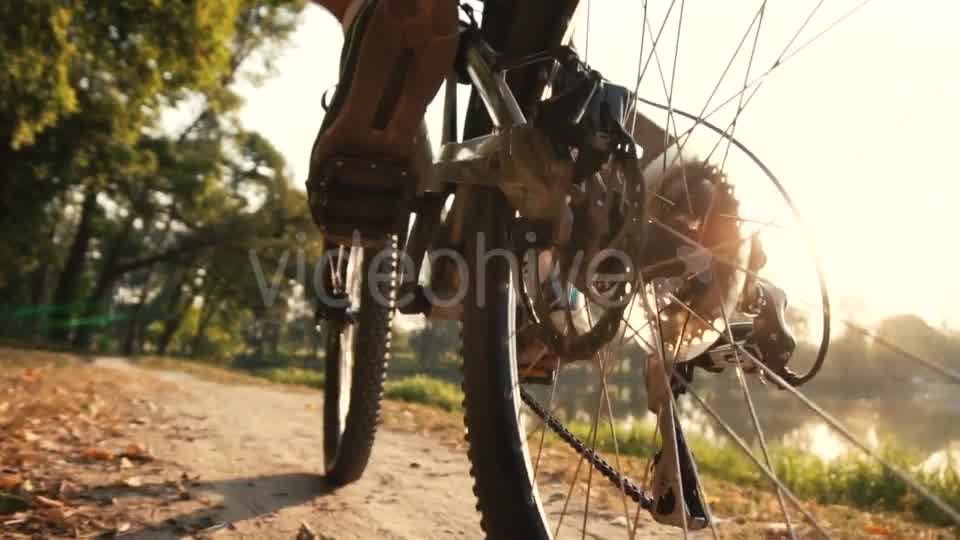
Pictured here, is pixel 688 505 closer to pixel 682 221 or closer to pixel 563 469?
pixel 682 221

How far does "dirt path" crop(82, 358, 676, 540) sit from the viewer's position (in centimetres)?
217

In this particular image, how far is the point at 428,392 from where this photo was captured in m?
7.00

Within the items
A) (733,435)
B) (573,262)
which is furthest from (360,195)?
(733,435)

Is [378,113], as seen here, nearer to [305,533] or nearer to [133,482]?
[305,533]

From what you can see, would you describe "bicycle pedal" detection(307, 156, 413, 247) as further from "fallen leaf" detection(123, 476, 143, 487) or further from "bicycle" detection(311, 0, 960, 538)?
"fallen leaf" detection(123, 476, 143, 487)

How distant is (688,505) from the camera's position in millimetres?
1282

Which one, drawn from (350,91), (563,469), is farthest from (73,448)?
(350,91)

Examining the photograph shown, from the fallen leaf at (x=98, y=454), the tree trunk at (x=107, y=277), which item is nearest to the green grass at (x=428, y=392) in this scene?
the fallen leaf at (x=98, y=454)

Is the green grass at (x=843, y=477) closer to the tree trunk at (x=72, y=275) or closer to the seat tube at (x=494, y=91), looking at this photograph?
the seat tube at (x=494, y=91)

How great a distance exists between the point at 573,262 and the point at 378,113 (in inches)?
23.2

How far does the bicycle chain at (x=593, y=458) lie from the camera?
1518 mm

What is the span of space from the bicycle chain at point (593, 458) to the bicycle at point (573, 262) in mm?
10

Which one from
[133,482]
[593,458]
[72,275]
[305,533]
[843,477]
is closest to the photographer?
[593,458]

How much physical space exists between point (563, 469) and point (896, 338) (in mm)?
2097
